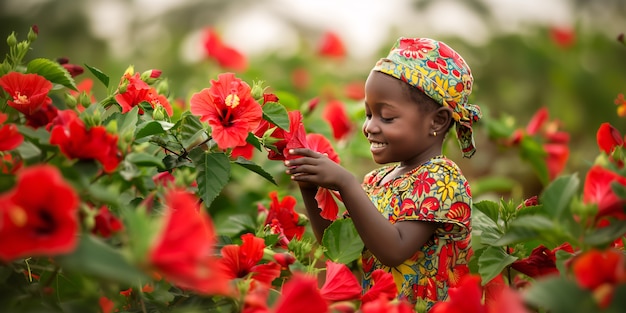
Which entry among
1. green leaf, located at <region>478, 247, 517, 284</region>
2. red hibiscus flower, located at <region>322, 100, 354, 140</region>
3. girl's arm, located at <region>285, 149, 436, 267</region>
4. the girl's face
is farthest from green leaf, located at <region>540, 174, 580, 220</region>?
red hibiscus flower, located at <region>322, 100, 354, 140</region>

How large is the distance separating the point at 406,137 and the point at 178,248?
81 cm

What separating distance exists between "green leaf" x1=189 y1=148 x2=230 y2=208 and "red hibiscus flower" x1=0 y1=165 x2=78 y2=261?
0.47 metres

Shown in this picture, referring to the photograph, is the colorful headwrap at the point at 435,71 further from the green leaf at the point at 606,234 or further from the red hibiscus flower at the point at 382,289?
A: the green leaf at the point at 606,234

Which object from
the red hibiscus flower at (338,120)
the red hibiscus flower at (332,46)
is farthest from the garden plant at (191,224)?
the red hibiscus flower at (332,46)

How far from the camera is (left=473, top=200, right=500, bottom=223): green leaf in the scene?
1501 millimetres

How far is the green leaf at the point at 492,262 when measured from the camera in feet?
4.37

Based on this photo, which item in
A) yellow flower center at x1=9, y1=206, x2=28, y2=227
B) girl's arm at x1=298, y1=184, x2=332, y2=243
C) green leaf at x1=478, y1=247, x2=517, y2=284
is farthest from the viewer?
girl's arm at x1=298, y1=184, x2=332, y2=243

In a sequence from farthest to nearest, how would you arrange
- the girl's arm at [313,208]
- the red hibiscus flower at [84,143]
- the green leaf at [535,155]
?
1. the green leaf at [535,155]
2. the girl's arm at [313,208]
3. the red hibiscus flower at [84,143]

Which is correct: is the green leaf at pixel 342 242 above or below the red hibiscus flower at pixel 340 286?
below

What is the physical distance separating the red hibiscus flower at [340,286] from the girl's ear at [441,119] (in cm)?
46

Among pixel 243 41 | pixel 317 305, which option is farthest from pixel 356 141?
A: pixel 243 41

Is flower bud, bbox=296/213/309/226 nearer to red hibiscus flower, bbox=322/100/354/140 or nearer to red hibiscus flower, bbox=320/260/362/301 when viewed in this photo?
red hibiscus flower, bbox=320/260/362/301

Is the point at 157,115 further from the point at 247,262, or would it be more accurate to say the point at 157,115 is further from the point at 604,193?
the point at 604,193

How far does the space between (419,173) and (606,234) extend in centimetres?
54
